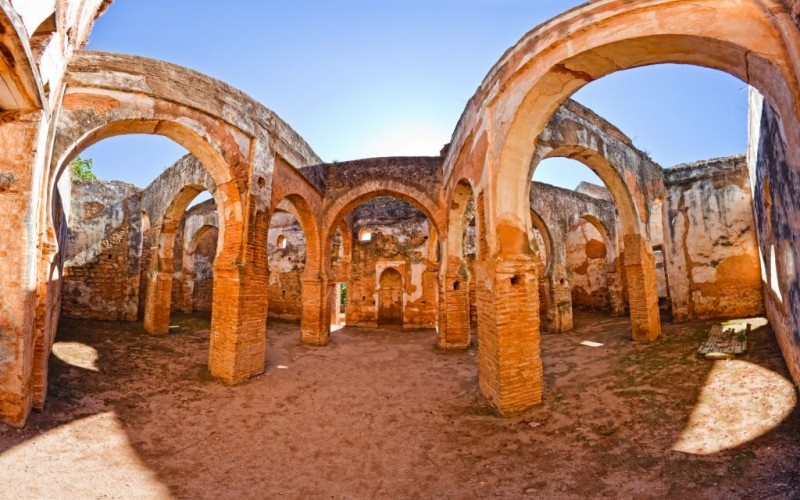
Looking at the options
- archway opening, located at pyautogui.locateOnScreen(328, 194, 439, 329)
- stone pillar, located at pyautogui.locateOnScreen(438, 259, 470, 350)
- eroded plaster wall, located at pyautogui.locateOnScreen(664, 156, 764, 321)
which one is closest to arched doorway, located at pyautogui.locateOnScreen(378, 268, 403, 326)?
archway opening, located at pyautogui.locateOnScreen(328, 194, 439, 329)

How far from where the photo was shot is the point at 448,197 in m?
9.64

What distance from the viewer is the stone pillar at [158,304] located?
34.8 ft

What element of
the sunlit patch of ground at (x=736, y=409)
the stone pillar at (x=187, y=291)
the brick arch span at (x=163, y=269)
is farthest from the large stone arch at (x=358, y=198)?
the stone pillar at (x=187, y=291)

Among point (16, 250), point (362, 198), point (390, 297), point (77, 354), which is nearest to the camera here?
point (16, 250)

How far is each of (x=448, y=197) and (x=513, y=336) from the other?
520 centimetres

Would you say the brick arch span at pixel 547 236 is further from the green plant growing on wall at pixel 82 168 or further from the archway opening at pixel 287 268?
the green plant growing on wall at pixel 82 168

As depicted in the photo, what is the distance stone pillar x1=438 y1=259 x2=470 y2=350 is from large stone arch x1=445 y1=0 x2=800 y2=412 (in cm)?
362

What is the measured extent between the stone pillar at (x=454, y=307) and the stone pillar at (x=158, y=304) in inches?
339

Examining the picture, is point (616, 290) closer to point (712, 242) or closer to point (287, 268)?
point (712, 242)

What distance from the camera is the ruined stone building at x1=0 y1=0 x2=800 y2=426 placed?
387cm

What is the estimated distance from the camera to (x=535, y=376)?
5355 mm

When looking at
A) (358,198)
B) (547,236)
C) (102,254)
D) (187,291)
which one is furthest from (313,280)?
(547,236)

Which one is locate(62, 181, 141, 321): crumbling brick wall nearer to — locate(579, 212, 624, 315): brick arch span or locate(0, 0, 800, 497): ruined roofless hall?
locate(0, 0, 800, 497): ruined roofless hall

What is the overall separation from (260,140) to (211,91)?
1.27 m
